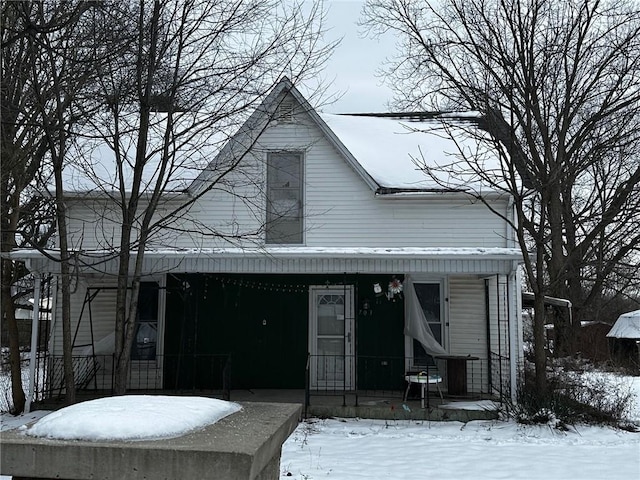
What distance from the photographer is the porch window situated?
1321 centimetres

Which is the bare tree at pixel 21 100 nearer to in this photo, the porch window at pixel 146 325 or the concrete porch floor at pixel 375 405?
the porch window at pixel 146 325

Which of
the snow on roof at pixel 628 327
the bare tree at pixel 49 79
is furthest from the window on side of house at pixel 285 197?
the snow on roof at pixel 628 327

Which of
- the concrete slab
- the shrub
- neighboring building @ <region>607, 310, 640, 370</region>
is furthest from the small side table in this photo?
neighboring building @ <region>607, 310, 640, 370</region>

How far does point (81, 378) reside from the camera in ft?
41.6

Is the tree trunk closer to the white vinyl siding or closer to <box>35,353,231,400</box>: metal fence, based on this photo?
<box>35,353,231,400</box>: metal fence

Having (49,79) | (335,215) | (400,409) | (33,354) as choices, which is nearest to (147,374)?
(33,354)

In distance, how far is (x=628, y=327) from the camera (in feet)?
81.7

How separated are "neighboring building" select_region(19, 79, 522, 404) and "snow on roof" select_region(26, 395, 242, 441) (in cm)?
847

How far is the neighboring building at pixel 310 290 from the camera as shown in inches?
505

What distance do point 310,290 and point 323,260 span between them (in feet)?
7.13

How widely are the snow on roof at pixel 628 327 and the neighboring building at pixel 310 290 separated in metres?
13.9

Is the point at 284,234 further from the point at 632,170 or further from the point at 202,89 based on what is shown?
the point at 632,170

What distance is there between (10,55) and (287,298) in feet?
22.7

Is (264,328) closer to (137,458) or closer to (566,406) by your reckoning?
(566,406)
